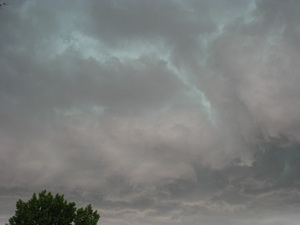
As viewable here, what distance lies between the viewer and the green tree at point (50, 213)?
49.7 metres

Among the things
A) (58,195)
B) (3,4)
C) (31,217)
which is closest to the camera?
(3,4)

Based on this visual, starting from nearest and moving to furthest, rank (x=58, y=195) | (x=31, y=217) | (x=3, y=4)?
(x=3, y=4) < (x=31, y=217) < (x=58, y=195)

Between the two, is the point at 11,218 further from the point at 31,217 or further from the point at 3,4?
the point at 3,4

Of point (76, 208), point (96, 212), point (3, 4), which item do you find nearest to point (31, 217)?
point (76, 208)

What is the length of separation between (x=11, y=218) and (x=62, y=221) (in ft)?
27.1

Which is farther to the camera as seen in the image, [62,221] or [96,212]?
[96,212]

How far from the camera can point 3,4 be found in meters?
13.3

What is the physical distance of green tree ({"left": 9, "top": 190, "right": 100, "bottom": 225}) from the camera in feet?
163

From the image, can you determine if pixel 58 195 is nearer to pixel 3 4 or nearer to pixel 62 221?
pixel 62 221

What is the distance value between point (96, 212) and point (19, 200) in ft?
43.5

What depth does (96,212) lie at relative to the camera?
54.0m

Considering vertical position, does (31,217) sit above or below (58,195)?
below

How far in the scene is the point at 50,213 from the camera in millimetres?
51312

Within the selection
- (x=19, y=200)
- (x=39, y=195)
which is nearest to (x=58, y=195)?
(x=39, y=195)
